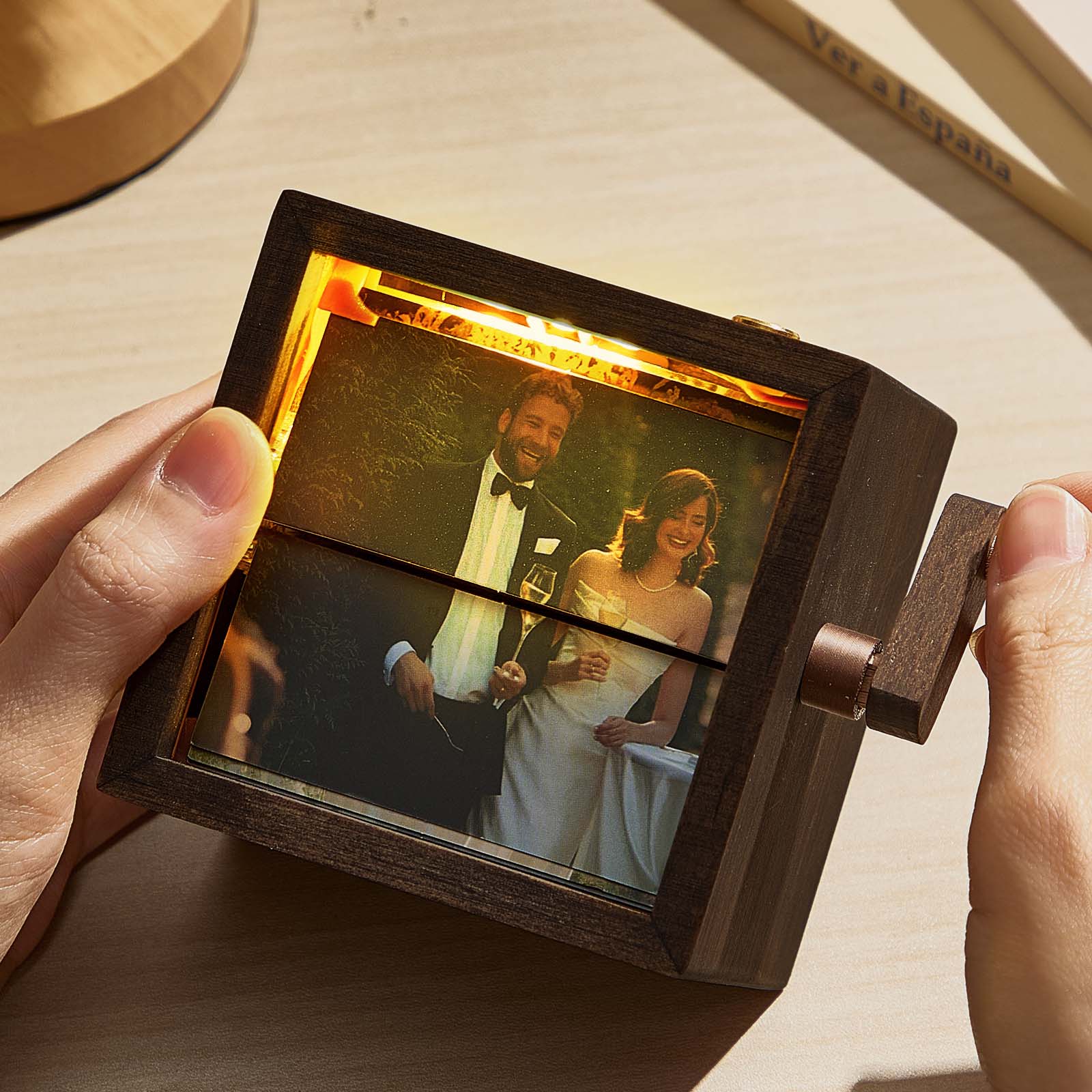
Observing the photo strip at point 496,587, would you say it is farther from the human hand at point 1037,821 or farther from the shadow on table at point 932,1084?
the shadow on table at point 932,1084

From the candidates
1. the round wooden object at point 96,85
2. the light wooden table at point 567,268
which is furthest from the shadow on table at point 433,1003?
the round wooden object at point 96,85

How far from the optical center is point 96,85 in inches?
24.3

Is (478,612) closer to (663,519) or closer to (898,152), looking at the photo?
(663,519)

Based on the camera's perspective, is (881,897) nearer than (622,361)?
No

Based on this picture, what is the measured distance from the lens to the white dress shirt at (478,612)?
434 mm

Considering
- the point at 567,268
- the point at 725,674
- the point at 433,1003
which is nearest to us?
the point at 725,674

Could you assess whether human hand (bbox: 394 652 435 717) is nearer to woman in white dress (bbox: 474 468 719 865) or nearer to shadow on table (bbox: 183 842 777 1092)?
woman in white dress (bbox: 474 468 719 865)

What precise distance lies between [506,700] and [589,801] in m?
0.05

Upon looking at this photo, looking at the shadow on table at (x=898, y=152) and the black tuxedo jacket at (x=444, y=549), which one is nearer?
the black tuxedo jacket at (x=444, y=549)

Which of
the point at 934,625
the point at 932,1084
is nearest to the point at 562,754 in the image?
the point at 934,625

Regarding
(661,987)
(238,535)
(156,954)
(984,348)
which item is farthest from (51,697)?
(984,348)

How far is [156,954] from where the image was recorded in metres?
0.58

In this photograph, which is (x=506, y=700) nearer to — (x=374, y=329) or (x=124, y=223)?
(x=374, y=329)

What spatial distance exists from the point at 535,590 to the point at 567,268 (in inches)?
11.7
